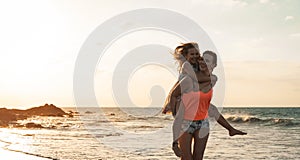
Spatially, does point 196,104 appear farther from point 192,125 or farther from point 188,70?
point 188,70

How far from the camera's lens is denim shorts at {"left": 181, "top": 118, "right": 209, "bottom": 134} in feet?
14.0

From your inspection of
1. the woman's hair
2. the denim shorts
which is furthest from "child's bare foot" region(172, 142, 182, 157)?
the woman's hair

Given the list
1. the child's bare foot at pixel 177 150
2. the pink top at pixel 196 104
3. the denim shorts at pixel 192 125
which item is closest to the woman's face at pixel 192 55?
the pink top at pixel 196 104

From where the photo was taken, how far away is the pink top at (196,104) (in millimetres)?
4215

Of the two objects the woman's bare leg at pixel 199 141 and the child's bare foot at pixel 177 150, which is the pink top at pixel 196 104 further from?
the child's bare foot at pixel 177 150

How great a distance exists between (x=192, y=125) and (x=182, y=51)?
0.75 meters

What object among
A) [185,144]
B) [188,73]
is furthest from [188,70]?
[185,144]

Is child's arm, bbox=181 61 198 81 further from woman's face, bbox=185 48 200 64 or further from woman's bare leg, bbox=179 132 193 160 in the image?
woman's bare leg, bbox=179 132 193 160

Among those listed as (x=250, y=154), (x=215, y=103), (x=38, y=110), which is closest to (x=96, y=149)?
(x=250, y=154)

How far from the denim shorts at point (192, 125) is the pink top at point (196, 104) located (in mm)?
40

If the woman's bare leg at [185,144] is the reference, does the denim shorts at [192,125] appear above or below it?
above

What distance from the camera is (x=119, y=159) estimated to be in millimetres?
13273

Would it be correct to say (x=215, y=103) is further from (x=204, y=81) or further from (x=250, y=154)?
(x=250, y=154)

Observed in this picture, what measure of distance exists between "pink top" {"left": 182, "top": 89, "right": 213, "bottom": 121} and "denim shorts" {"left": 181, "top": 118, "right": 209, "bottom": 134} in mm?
40
